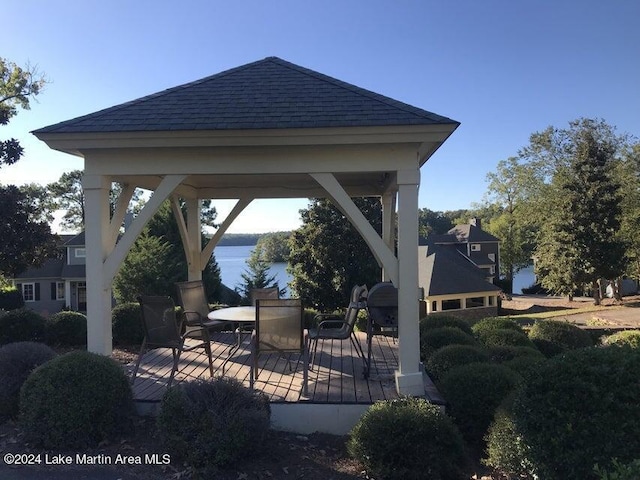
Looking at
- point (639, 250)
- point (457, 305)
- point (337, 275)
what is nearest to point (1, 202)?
point (337, 275)

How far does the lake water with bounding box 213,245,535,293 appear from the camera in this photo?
2527cm

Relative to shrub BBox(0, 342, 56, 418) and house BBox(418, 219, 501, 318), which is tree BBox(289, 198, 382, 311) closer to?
house BBox(418, 219, 501, 318)

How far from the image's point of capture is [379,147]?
16.1ft

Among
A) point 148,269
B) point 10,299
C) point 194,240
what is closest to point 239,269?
point 148,269

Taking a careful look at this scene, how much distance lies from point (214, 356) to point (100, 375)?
2257mm

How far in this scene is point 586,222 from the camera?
25.5 metres

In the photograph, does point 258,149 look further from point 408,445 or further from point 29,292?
point 29,292

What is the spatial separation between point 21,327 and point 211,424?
532 cm

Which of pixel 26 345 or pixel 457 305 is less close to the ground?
pixel 26 345

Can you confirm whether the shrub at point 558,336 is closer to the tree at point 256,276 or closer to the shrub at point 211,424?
the shrub at point 211,424

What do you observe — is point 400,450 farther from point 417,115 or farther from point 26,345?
point 26,345

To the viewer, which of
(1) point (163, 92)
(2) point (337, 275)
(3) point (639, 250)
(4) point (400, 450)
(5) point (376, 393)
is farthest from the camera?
(3) point (639, 250)

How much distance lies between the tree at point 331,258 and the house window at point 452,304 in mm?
12290

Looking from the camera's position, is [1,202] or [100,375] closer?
[100,375]
